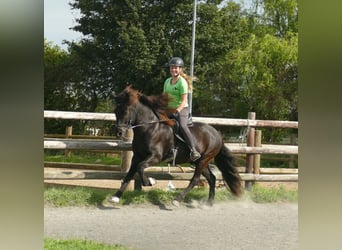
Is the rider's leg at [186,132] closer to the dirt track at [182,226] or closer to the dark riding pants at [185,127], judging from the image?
the dark riding pants at [185,127]

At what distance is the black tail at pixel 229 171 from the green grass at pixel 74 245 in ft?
9.81

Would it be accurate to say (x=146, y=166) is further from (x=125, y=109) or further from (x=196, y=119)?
(x=196, y=119)

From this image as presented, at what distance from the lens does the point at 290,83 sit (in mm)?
16703

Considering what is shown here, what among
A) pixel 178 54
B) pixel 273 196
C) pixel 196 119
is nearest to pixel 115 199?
pixel 196 119

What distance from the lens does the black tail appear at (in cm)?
654

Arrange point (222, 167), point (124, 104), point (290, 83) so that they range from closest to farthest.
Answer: point (124, 104), point (222, 167), point (290, 83)

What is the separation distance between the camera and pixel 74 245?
367 centimetres

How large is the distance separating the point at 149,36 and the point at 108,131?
6.75 meters

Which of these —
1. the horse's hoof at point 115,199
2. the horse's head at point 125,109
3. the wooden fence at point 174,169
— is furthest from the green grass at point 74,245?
the wooden fence at point 174,169

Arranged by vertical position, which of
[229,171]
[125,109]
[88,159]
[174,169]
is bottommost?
[88,159]

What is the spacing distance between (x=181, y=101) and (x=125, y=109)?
2.33ft
